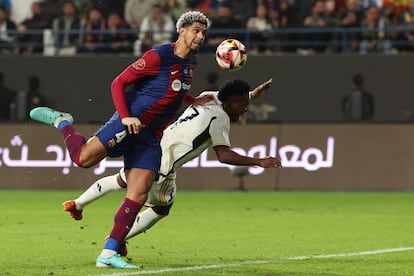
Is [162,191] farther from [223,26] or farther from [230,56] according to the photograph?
[223,26]

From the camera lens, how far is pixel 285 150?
2122 centimetres

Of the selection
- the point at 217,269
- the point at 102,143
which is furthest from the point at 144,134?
the point at 217,269

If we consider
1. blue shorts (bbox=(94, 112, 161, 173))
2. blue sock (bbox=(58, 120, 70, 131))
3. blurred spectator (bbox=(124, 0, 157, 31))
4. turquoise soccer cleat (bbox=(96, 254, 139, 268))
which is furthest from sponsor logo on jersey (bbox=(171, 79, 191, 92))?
blurred spectator (bbox=(124, 0, 157, 31))

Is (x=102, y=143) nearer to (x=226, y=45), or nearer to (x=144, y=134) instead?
(x=144, y=134)

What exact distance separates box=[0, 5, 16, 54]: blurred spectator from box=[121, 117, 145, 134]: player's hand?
617 inches

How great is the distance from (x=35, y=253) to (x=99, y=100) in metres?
14.8

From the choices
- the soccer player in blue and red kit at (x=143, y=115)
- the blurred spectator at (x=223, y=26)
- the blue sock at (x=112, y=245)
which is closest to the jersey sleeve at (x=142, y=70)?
the soccer player in blue and red kit at (x=143, y=115)

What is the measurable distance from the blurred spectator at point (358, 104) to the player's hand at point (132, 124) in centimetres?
1435

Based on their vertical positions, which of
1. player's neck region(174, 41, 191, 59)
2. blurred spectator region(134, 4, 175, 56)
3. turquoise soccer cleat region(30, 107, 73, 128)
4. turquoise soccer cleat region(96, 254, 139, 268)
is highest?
player's neck region(174, 41, 191, 59)

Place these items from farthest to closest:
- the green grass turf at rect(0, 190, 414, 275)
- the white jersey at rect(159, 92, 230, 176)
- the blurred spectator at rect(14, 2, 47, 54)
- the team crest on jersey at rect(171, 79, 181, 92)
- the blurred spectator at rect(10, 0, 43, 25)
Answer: the blurred spectator at rect(10, 0, 43, 25) → the blurred spectator at rect(14, 2, 47, 54) → the white jersey at rect(159, 92, 230, 176) → the green grass turf at rect(0, 190, 414, 275) → the team crest on jersey at rect(171, 79, 181, 92)

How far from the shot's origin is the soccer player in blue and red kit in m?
10.0

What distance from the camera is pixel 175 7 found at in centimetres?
2531

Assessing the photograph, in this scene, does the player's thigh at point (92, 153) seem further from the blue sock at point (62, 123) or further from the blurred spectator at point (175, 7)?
the blurred spectator at point (175, 7)

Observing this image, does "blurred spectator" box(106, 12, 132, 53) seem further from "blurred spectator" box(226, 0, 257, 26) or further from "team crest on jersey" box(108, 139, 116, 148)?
"team crest on jersey" box(108, 139, 116, 148)
